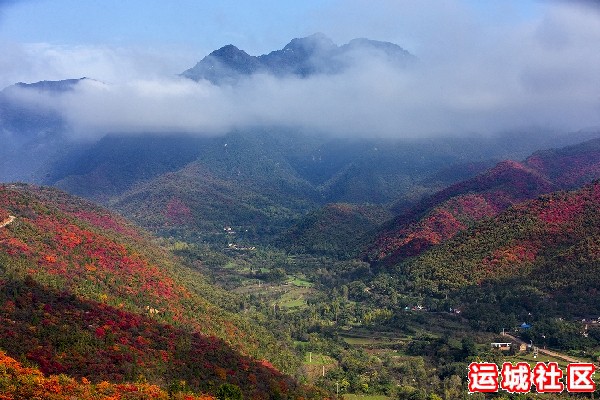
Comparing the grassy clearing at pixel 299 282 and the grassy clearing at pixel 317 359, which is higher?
the grassy clearing at pixel 299 282

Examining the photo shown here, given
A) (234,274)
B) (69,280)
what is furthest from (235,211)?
(69,280)

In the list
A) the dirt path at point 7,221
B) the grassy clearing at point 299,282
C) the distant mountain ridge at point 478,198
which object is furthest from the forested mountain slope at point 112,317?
the distant mountain ridge at point 478,198

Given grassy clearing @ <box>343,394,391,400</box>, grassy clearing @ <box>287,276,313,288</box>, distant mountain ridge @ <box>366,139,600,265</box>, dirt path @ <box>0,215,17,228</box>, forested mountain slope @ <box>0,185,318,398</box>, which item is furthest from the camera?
distant mountain ridge @ <box>366,139,600,265</box>

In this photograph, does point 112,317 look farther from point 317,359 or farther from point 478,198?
point 478,198

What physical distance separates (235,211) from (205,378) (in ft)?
343

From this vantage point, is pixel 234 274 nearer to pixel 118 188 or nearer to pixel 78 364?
pixel 78 364

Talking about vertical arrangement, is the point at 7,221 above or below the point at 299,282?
above

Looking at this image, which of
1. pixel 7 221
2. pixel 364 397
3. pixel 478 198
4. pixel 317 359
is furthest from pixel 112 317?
pixel 478 198

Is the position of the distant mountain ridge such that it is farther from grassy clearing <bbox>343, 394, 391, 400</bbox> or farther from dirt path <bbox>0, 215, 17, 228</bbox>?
dirt path <bbox>0, 215, 17, 228</bbox>

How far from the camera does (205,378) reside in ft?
110

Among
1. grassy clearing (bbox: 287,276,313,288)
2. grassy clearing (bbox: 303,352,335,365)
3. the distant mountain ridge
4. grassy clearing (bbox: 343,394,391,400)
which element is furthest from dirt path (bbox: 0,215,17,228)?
the distant mountain ridge

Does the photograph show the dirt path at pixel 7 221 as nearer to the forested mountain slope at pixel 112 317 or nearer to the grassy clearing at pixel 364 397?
the forested mountain slope at pixel 112 317

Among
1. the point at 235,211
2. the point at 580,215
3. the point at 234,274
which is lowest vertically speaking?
the point at 234,274

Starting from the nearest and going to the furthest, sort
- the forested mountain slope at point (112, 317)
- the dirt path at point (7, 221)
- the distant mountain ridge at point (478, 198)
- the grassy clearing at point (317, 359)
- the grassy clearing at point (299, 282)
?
the forested mountain slope at point (112, 317)
the grassy clearing at point (317, 359)
the dirt path at point (7, 221)
the grassy clearing at point (299, 282)
the distant mountain ridge at point (478, 198)
